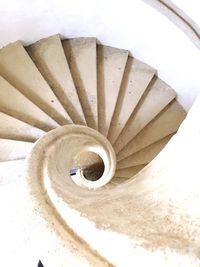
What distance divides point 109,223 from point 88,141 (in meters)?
2.26

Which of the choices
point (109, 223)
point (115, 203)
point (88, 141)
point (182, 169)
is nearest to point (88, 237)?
point (109, 223)

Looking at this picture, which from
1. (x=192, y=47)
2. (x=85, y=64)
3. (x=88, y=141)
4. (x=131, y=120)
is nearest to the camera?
(x=88, y=141)

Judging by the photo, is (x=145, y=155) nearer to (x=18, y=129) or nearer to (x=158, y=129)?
(x=158, y=129)

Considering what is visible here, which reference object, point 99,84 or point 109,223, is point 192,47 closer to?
point 99,84

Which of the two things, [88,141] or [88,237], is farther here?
[88,141]

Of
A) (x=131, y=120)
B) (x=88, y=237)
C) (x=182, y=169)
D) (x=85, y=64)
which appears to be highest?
(x=182, y=169)

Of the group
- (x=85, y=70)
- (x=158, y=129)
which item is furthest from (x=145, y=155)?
(x=85, y=70)

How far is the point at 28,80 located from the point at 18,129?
2.07 feet

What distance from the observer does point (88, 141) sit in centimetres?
322

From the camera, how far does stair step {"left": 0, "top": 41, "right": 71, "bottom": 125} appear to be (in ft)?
12.5

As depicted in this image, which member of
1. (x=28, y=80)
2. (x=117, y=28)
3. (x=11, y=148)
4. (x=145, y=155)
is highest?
(x=117, y=28)

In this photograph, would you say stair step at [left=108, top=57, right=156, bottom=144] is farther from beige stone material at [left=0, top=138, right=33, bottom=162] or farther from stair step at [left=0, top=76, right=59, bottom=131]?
beige stone material at [left=0, top=138, right=33, bottom=162]

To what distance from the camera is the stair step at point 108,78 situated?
4336 millimetres

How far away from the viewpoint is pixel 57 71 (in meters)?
4.06
